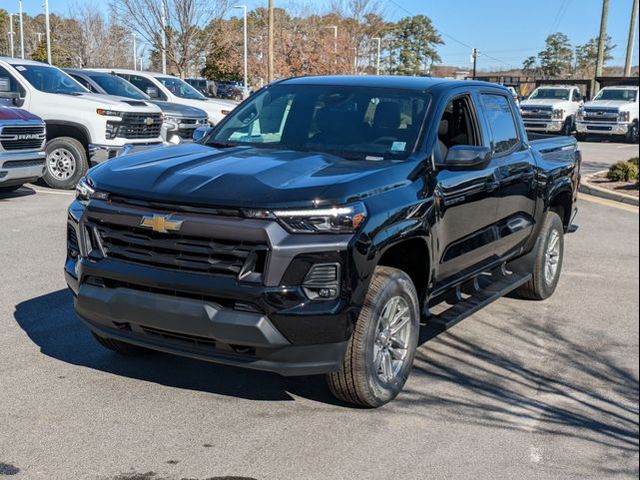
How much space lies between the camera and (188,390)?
192 inches

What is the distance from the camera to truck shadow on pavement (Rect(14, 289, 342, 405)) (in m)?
4.93

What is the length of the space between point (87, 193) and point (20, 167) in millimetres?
7781

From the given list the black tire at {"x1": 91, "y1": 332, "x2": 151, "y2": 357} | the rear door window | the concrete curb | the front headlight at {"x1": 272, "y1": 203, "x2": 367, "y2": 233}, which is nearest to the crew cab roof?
the rear door window

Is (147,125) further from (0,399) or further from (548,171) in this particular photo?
(0,399)

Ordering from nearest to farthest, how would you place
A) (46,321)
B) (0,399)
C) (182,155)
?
(0,399) → (182,155) → (46,321)

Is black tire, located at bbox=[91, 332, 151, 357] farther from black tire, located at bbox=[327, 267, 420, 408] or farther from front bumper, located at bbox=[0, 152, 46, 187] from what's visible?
front bumper, located at bbox=[0, 152, 46, 187]

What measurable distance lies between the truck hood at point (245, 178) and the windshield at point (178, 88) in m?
15.7

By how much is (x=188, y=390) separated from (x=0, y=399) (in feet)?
3.52

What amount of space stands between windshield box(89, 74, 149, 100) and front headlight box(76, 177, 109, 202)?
12.5 metres

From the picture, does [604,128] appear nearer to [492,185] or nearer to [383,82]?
[492,185]

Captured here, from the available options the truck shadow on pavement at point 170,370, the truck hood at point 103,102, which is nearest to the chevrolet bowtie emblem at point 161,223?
the truck shadow on pavement at point 170,370

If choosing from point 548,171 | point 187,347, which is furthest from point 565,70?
point 187,347

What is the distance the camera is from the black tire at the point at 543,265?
7.11 meters

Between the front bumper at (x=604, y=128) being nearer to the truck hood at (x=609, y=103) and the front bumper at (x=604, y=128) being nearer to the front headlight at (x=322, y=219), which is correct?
the truck hood at (x=609, y=103)
